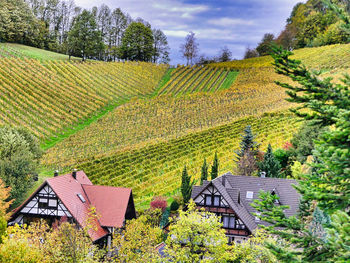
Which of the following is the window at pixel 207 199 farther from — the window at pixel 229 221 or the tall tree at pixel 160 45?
the tall tree at pixel 160 45

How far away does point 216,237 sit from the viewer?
20.8m

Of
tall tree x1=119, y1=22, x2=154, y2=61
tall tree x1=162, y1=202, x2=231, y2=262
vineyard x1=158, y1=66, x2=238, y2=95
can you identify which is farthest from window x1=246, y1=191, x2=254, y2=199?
tall tree x1=119, y1=22, x2=154, y2=61

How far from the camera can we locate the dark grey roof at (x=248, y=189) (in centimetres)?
2902

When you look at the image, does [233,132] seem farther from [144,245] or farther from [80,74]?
[80,74]

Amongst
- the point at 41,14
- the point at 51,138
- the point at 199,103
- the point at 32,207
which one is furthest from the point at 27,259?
the point at 41,14

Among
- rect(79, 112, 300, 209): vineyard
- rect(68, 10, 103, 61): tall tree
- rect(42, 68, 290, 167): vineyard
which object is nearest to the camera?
rect(79, 112, 300, 209): vineyard

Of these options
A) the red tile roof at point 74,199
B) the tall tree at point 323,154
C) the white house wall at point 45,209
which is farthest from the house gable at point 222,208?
the tall tree at point 323,154

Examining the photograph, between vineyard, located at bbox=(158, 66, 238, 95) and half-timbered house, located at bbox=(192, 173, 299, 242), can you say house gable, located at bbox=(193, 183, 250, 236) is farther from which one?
vineyard, located at bbox=(158, 66, 238, 95)

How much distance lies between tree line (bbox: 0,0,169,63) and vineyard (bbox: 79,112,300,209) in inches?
1929

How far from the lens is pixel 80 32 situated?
285 ft

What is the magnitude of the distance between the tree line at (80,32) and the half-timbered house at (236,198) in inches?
2603

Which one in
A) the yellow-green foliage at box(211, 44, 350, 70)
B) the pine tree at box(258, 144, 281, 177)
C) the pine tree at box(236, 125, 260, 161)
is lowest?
the pine tree at box(258, 144, 281, 177)

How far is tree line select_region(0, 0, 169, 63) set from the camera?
86938 millimetres

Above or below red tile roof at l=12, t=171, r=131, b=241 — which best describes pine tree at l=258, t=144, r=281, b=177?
above
